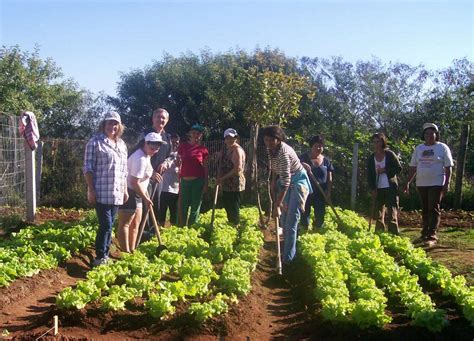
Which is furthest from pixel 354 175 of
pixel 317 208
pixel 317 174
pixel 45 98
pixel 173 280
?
pixel 45 98

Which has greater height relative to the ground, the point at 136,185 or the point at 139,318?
the point at 136,185

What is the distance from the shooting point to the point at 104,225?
6.38m

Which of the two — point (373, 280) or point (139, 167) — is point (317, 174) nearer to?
point (139, 167)

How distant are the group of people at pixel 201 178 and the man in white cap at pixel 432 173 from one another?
15 millimetres

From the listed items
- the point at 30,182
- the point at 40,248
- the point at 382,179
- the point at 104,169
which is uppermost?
the point at 104,169

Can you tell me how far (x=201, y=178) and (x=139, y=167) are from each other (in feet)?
6.63

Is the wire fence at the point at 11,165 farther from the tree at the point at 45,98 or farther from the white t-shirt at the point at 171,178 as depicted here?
the tree at the point at 45,98

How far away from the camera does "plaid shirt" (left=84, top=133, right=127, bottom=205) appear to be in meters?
6.29

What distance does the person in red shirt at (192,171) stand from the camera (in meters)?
8.71

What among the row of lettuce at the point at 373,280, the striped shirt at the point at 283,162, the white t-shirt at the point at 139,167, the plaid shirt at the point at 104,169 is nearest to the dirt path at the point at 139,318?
the row of lettuce at the point at 373,280

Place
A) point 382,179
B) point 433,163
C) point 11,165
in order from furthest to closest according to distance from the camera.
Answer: point 11,165
point 382,179
point 433,163

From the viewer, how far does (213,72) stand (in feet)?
77.3

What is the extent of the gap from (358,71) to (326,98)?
285 centimetres

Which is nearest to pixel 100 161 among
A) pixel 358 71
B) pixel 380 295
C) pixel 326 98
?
pixel 380 295
